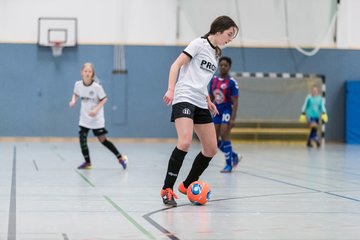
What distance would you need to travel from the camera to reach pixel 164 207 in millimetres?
6461

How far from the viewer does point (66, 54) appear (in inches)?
910

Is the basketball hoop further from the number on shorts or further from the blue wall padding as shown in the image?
the number on shorts

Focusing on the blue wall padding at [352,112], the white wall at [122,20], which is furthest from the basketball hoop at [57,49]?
the blue wall padding at [352,112]

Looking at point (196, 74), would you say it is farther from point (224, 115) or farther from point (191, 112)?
point (224, 115)

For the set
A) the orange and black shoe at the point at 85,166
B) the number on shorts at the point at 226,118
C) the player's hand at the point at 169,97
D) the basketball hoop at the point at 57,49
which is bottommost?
the orange and black shoe at the point at 85,166

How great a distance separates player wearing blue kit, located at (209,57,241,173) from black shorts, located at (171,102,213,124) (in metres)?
3.97

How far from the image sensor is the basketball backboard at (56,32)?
2278cm

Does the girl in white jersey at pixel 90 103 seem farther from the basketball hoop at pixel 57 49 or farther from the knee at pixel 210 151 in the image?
the basketball hoop at pixel 57 49

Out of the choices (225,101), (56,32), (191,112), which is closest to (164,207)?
(191,112)

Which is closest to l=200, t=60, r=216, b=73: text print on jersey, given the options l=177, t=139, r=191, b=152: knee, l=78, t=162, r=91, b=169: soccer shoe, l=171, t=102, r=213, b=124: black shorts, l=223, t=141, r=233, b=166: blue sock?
l=171, t=102, r=213, b=124: black shorts

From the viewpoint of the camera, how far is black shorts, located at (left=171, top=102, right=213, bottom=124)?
6.65 meters

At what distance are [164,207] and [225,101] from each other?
469 centimetres

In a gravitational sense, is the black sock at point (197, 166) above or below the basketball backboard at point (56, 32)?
below

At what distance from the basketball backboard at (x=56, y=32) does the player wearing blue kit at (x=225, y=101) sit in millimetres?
12691
